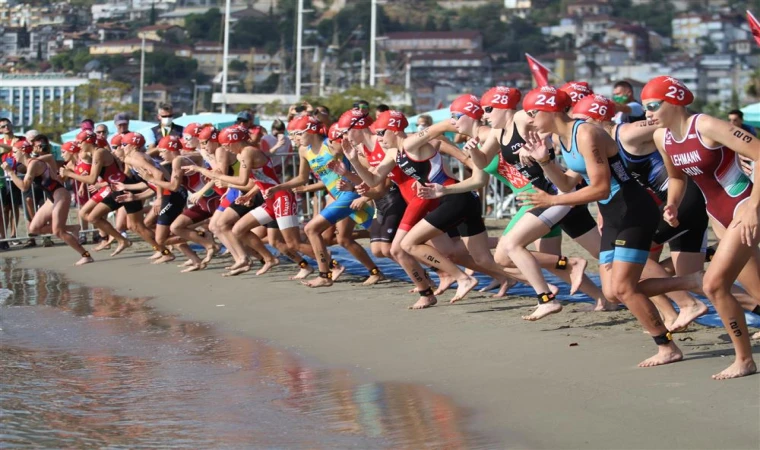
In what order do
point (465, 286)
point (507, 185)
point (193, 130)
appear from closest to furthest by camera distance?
point (465, 286) → point (507, 185) → point (193, 130)

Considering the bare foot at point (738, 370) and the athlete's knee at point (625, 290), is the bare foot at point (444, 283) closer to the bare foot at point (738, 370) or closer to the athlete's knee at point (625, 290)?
the athlete's knee at point (625, 290)

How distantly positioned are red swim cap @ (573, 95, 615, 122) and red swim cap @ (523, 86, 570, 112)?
208mm

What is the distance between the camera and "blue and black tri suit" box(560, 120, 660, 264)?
6910 millimetres

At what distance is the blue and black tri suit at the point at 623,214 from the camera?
691 cm

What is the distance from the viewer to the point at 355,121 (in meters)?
10.7

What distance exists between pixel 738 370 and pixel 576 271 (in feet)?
9.25

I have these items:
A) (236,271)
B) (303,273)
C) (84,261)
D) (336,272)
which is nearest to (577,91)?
(336,272)

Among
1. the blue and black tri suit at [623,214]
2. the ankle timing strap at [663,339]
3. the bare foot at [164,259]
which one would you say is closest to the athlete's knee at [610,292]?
the blue and black tri suit at [623,214]

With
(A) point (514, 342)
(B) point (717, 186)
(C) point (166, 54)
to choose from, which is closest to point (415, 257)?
(A) point (514, 342)

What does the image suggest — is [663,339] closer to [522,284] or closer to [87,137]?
[522,284]

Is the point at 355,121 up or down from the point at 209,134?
up

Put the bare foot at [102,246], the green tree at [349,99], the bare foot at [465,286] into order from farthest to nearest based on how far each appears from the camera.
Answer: the green tree at [349,99]
the bare foot at [102,246]
the bare foot at [465,286]

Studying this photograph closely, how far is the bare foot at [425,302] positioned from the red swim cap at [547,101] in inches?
114

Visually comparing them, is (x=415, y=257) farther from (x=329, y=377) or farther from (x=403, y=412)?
(x=403, y=412)
